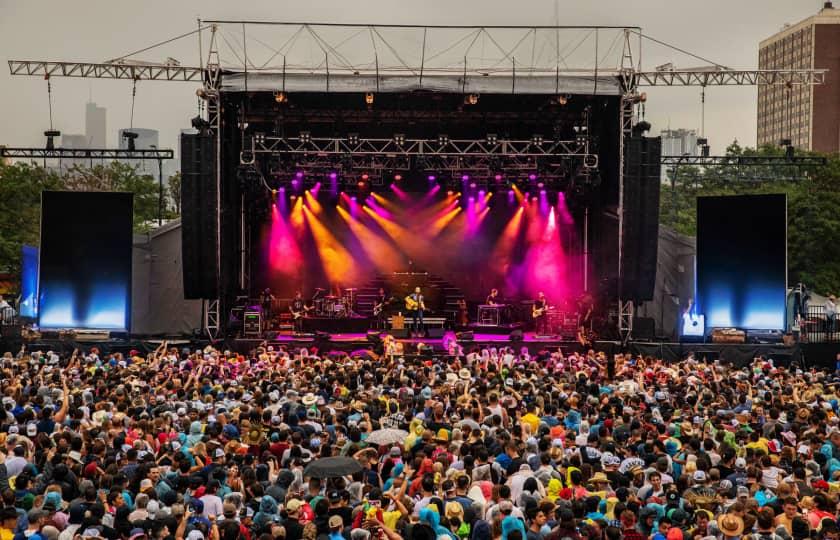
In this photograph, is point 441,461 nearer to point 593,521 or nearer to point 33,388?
point 593,521

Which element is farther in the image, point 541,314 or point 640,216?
point 541,314

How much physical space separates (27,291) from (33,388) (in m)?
18.3

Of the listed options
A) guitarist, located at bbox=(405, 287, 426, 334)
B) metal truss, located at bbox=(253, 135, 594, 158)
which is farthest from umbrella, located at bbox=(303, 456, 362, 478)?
guitarist, located at bbox=(405, 287, 426, 334)

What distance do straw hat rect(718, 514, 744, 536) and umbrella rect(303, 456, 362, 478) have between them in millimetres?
3644

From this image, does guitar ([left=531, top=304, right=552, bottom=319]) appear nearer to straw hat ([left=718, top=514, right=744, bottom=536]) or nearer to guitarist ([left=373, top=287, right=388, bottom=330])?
guitarist ([left=373, top=287, right=388, bottom=330])

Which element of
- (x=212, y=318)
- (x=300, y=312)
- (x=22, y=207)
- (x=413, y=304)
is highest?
(x=22, y=207)

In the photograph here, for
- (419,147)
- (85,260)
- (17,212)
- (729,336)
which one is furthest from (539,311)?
(17,212)

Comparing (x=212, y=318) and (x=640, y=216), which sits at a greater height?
(x=640, y=216)

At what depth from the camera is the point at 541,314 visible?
33.1 m

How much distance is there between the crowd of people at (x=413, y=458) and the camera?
9422 millimetres

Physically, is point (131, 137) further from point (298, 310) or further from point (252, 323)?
point (298, 310)

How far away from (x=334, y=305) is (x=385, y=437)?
21.3 meters

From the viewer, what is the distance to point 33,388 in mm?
17359

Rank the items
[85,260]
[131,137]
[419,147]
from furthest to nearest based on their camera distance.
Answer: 1. [131,137]
2. [85,260]
3. [419,147]
